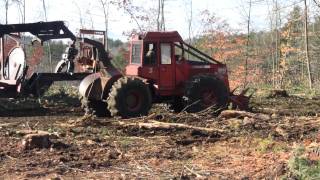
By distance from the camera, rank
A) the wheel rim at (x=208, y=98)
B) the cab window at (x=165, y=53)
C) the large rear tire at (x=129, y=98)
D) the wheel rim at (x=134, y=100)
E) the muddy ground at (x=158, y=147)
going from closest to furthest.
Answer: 1. the muddy ground at (x=158, y=147)
2. the large rear tire at (x=129, y=98)
3. the wheel rim at (x=134, y=100)
4. the cab window at (x=165, y=53)
5. the wheel rim at (x=208, y=98)

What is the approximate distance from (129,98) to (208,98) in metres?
2.26

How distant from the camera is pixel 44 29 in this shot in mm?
18359

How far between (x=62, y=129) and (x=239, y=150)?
432 centimetres

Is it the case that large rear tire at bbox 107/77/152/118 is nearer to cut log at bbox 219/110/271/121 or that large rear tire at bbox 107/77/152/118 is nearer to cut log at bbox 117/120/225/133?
cut log at bbox 117/120/225/133

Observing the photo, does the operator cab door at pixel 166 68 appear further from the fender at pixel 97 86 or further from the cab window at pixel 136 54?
the fender at pixel 97 86

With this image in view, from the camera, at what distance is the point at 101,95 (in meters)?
15.5

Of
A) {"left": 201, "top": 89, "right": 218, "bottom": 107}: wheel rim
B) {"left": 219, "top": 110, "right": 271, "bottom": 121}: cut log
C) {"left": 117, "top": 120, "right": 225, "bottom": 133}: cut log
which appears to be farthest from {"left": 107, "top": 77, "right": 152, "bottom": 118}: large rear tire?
{"left": 219, "top": 110, "right": 271, "bottom": 121}: cut log

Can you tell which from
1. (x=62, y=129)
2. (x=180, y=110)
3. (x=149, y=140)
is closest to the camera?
(x=149, y=140)

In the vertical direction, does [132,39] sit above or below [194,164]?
above

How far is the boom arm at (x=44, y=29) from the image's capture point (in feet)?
58.1

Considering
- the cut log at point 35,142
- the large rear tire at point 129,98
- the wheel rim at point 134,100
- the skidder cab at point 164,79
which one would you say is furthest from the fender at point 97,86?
the cut log at point 35,142

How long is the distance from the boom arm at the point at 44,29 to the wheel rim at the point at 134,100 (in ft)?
13.3

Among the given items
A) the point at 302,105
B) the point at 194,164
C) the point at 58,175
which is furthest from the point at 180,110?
the point at 58,175

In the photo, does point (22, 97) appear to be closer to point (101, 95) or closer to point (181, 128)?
point (101, 95)
